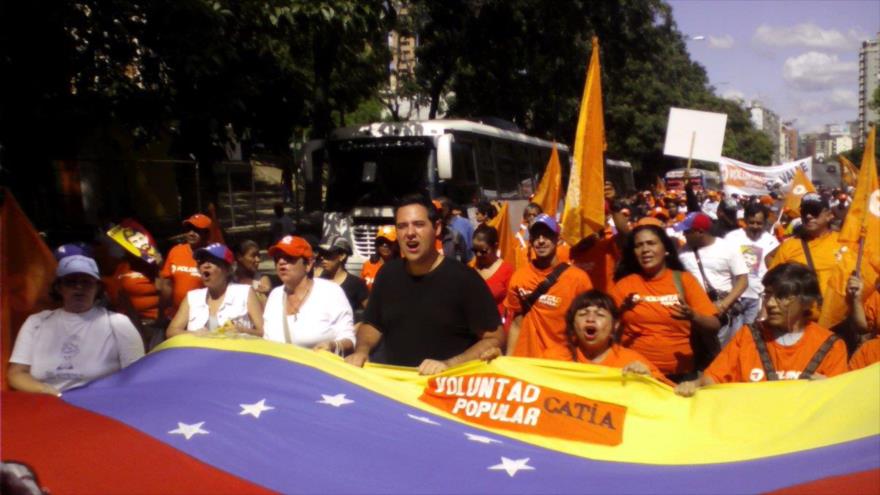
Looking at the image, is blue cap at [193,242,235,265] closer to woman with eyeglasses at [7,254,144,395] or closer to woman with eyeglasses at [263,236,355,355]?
woman with eyeglasses at [263,236,355,355]

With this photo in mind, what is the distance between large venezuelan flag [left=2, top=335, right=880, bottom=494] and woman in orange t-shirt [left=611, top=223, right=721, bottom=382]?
0.90 m

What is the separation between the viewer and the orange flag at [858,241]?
6.37 m

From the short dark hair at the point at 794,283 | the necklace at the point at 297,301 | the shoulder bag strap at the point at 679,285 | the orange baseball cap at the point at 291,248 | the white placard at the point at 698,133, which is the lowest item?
the necklace at the point at 297,301

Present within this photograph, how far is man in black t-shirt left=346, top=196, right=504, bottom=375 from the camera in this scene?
15.7ft

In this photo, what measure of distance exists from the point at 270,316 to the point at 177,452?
6.02ft

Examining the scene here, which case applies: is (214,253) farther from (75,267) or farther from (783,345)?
(783,345)

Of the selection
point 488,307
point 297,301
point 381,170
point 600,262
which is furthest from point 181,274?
point 381,170

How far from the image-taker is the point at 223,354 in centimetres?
495

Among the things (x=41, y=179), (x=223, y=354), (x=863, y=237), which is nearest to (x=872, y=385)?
(x=863, y=237)

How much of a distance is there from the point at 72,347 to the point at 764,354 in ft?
10.8

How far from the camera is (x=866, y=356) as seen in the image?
4.82m

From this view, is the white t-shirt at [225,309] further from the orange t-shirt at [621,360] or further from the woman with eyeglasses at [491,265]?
the orange t-shirt at [621,360]

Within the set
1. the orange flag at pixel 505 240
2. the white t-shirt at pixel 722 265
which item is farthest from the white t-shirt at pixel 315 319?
the orange flag at pixel 505 240

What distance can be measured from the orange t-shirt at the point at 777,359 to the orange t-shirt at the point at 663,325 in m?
0.71
